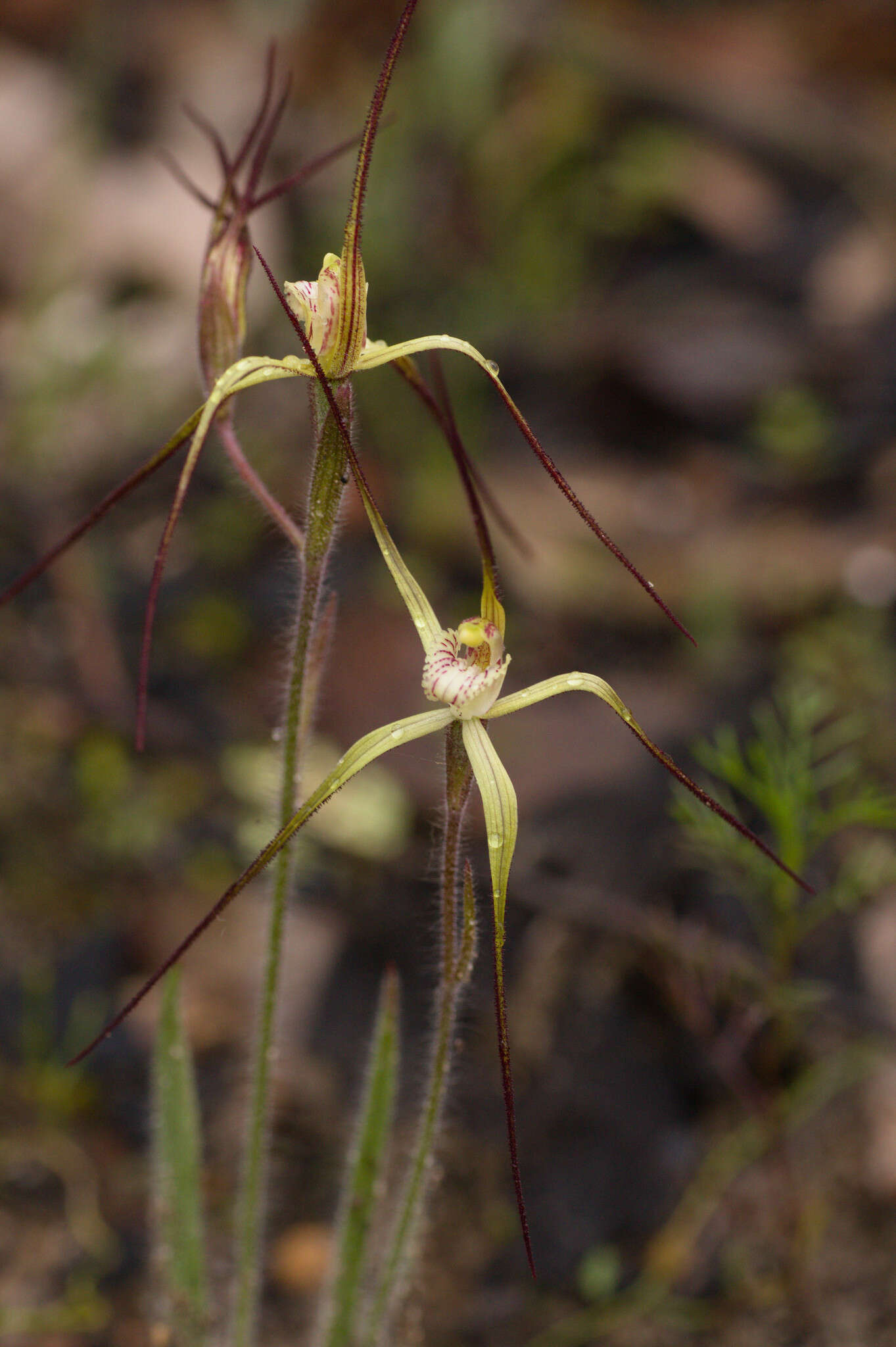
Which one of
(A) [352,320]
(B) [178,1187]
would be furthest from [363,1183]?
(A) [352,320]

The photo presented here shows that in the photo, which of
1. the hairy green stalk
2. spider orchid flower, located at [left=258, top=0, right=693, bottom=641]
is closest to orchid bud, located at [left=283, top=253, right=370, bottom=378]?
spider orchid flower, located at [left=258, top=0, right=693, bottom=641]

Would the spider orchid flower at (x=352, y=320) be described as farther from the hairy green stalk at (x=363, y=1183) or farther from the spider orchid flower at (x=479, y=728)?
the hairy green stalk at (x=363, y=1183)

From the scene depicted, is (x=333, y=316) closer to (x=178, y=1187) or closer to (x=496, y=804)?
(x=496, y=804)

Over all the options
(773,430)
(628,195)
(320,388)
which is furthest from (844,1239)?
(628,195)

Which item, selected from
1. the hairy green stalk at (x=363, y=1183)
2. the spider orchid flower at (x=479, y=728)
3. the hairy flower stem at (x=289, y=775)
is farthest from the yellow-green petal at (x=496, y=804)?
the hairy green stalk at (x=363, y=1183)

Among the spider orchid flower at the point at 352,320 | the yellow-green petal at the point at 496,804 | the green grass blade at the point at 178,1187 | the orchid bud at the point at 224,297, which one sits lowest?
the green grass blade at the point at 178,1187

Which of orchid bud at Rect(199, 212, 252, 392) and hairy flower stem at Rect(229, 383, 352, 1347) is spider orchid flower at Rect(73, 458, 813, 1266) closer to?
hairy flower stem at Rect(229, 383, 352, 1347)
